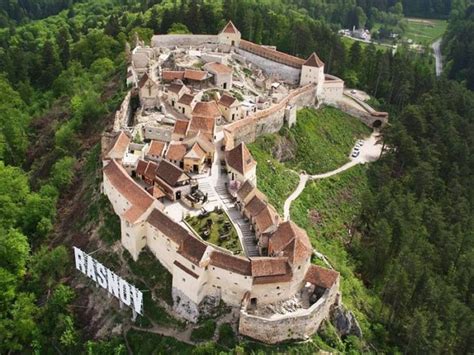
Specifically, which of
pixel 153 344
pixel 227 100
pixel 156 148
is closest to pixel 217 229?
pixel 153 344

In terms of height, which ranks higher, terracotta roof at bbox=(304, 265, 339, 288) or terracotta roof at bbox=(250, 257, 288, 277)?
terracotta roof at bbox=(250, 257, 288, 277)

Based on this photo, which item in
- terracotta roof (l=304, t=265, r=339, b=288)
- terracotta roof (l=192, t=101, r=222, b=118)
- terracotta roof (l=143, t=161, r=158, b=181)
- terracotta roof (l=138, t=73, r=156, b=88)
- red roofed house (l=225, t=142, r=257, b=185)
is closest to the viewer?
terracotta roof (l=304, t=265, r=339, b=288)

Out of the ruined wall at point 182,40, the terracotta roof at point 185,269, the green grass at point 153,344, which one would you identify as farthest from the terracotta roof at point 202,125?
the ruined wall at point 182,40

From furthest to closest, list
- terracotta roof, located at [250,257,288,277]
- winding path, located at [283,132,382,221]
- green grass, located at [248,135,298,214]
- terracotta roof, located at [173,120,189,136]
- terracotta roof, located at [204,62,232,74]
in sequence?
terracotta roof, located at [204,62,232,74]
winding path, located at [283,132,382,221]
green grass, located at [248,135,298,214]
terracotta roof, located at [173,120,189,136]
terracotta roof, located at [250,257,288,277]

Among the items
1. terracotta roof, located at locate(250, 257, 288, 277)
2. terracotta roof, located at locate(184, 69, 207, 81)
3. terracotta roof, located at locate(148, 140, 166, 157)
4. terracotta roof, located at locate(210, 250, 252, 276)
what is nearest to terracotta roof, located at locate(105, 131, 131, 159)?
terracotta roof, located at locate(148, 140, 166, 157)

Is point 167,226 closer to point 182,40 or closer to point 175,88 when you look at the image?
point 175,88

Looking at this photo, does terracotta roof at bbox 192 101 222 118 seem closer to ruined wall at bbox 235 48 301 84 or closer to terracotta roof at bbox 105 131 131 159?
terracotta roof at bbox 105 131 131 159

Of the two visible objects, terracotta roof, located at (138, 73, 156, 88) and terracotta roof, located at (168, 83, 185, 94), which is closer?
terracotta roof, located at (168, 83, 185, 94)
